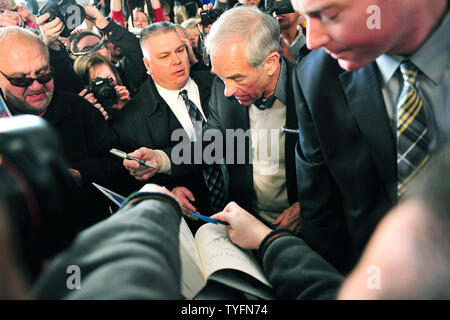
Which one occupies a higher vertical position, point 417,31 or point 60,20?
point 60,20

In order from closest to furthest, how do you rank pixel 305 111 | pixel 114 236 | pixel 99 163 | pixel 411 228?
pixel 411 228, pixel 114 236, pixel 305 111, pixel 99 163

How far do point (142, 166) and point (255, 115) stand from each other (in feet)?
1.66

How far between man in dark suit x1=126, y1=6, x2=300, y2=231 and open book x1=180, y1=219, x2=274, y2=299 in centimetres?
56

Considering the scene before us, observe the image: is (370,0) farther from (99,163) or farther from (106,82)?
(106,82)

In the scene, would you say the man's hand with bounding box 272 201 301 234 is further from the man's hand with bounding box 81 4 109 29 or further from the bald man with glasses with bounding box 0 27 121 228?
the man's hand with bounding box 81 4 109 29

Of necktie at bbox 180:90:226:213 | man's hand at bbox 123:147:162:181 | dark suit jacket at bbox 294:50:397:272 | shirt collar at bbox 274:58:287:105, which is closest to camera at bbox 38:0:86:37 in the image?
man's hand at bbox 123:147:162:181

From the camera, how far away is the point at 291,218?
130cm

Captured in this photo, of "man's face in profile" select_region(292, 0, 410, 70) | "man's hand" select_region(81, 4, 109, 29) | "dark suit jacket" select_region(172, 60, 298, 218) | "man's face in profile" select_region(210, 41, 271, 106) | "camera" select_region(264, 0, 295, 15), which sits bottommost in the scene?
"dark suit jacket" select_region(172, 60, 298, 218)

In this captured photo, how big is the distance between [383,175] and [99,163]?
3.55ft

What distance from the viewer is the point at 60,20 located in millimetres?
1949

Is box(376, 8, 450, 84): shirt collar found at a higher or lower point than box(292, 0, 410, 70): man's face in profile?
lower

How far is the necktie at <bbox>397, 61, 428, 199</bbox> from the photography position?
0.72m
